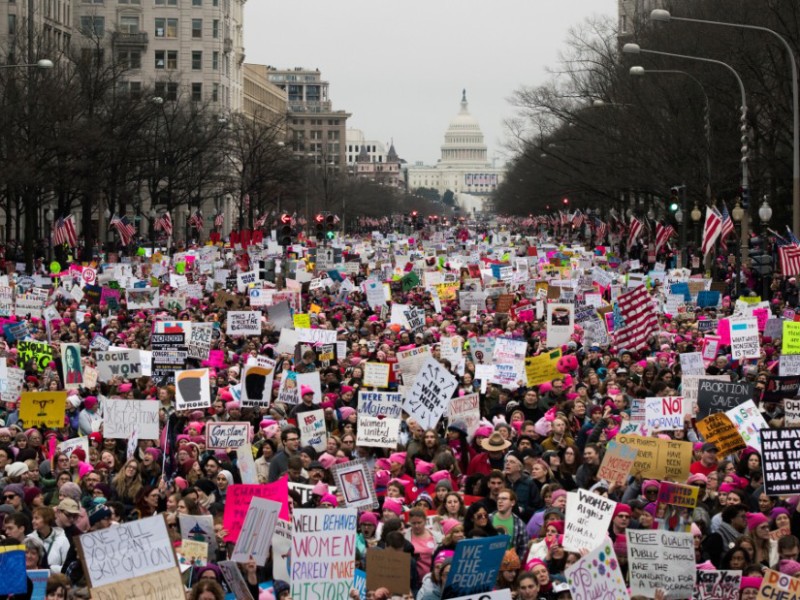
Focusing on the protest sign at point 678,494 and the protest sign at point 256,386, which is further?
the protest sign at point 256,386

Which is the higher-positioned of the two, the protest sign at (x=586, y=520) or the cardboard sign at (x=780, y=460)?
the cardboard sign at (x=780, y=460)

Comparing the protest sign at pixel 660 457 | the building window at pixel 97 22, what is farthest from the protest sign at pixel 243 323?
the building window at pixel 97 22

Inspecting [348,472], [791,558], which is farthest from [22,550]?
[791,558]

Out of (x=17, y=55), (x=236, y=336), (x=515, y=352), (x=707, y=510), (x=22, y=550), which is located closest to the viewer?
(x=22, y=550)

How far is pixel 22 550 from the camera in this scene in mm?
11672

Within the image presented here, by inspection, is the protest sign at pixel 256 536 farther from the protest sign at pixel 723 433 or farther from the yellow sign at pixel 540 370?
the yellow sign at pixel 540 370

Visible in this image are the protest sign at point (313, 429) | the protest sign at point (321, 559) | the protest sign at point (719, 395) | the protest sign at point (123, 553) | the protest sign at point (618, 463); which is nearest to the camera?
the protest sign at point (123, 553)

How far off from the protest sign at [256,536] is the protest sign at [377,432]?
4.59 meters

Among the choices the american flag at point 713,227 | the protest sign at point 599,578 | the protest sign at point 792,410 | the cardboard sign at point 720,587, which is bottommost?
the cardboard sign at point 720,587

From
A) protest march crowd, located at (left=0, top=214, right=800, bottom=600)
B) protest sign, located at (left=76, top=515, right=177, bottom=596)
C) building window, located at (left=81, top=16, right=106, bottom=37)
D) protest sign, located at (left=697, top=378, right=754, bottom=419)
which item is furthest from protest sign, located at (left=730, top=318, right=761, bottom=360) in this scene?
building window, located at (left=81, top=16, right=106, bottom=37)

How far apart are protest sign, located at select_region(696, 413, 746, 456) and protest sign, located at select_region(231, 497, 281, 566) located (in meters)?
5.16

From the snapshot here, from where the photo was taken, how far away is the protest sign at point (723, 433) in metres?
16.2

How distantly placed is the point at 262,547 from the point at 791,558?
339 centimetres

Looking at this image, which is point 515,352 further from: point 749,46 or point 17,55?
point 17,55
